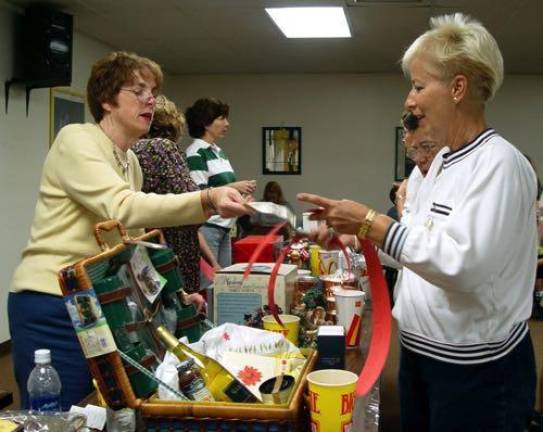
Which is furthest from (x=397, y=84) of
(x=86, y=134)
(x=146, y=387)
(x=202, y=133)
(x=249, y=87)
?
(x=146, y=387)

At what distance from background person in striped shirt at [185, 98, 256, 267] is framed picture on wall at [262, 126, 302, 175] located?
4.29m

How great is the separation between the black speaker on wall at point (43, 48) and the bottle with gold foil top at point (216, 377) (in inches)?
150

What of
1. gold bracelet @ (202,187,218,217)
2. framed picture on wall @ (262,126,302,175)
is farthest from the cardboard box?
framed picture on wall @ (262,126,302,175)

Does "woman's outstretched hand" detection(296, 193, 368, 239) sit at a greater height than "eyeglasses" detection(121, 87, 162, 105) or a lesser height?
lesser

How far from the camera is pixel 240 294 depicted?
1915 mm

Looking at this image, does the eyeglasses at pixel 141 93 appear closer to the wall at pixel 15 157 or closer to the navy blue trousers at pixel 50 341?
the navy blue trousers at pixel 50 341

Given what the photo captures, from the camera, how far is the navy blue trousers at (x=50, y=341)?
5.27 ft

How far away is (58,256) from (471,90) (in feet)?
3.56

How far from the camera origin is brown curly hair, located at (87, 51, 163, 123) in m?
1.80

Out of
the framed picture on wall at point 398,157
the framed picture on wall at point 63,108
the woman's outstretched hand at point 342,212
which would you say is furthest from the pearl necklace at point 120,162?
the framed picture on wall at point 398,157

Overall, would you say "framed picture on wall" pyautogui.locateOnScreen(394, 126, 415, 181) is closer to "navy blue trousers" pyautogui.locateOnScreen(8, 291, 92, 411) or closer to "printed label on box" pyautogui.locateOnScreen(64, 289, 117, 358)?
"navy blue trousers" pyautogui.locateOnScreen(8, 291, 92, 411)

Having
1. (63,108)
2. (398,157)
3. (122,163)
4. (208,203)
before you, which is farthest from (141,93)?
(398,157)

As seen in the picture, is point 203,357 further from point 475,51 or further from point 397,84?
point 397,84

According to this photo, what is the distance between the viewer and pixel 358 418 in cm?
125
